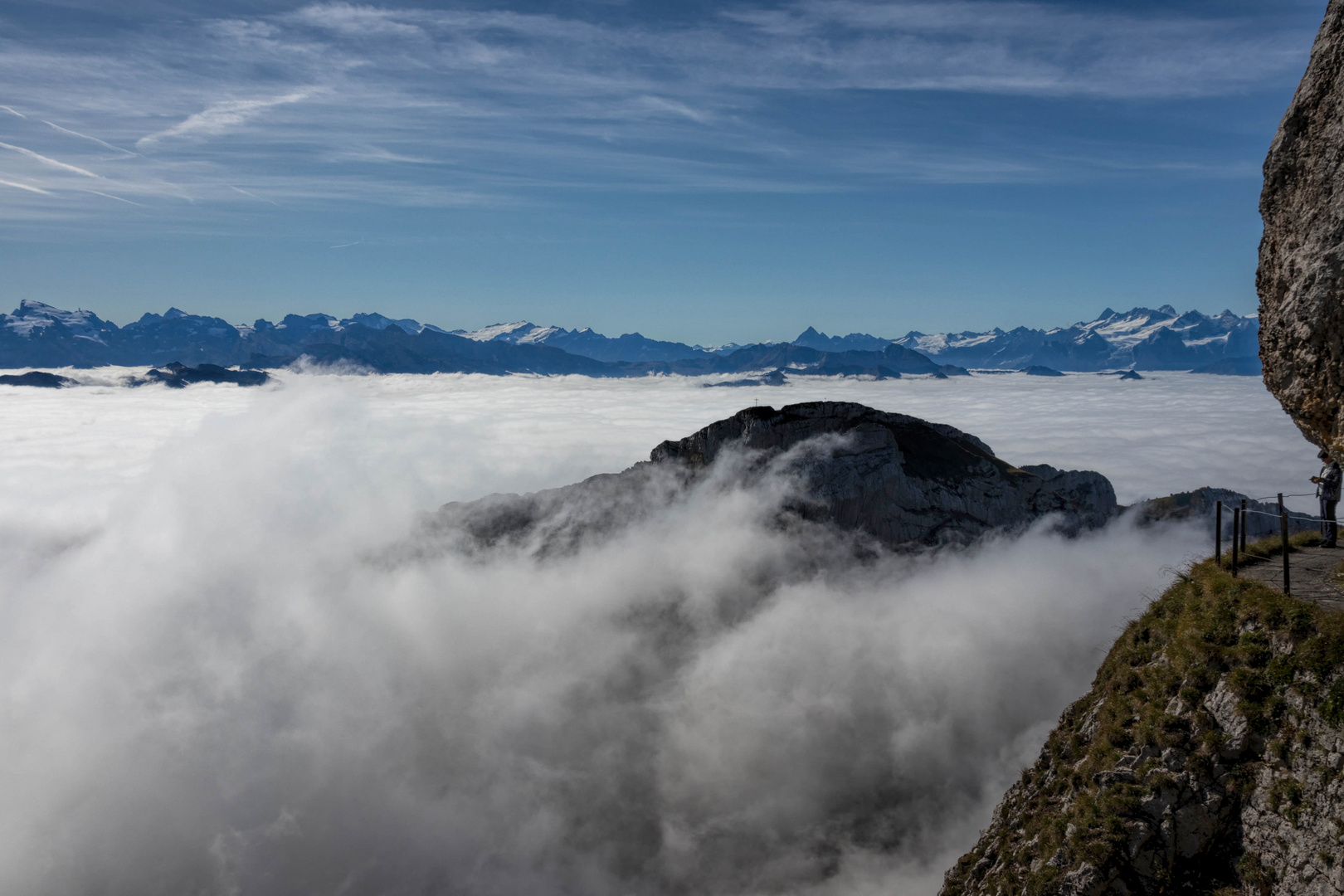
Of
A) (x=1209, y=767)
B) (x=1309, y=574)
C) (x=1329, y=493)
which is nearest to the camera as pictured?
(x=1209, y=767)

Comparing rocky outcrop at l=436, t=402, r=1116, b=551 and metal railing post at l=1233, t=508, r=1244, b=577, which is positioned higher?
metal railing post at l=1233, t=508, r=1244, b=577

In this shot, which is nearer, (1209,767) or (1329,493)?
(1209,767)

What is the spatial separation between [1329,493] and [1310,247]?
11.0 meters

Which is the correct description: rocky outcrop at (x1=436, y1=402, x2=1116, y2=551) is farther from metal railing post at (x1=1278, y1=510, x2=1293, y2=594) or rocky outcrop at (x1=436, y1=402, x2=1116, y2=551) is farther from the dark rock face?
the dark rock face

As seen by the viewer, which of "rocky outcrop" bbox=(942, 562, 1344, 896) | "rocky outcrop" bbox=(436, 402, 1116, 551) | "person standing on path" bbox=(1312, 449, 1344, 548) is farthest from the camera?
"rocky outcrop" bbox=(436, 402, 1116, 551)

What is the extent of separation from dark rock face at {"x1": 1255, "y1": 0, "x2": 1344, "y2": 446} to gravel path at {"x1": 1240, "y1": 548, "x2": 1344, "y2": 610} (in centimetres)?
364

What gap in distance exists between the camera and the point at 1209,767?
653 inches

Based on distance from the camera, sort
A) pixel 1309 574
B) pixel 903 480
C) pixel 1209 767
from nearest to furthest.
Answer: pixel 1209 767
pixel 1309 574
pixel 903 480

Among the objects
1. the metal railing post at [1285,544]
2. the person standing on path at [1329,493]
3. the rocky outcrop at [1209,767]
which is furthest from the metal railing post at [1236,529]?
the person standing on path at [1329,493]

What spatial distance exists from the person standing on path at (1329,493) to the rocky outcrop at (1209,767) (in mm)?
5247

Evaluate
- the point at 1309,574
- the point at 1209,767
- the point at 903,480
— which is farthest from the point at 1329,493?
the point at 903,480

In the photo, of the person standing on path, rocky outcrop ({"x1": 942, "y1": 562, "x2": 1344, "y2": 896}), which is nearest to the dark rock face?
rocky outcrop ({"x1": 942, "y1": 562, "x2": 1344, "y2": 896})

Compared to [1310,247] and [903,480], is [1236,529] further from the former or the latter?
[903,480]

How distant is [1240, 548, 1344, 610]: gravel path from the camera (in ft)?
57.5
